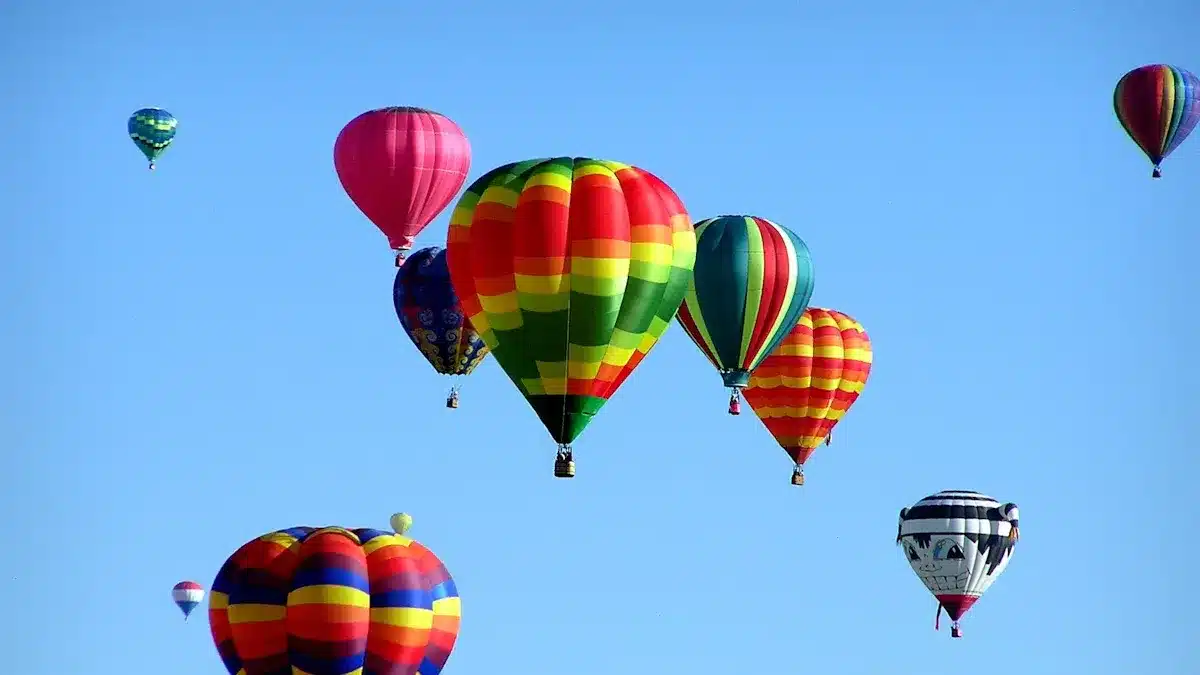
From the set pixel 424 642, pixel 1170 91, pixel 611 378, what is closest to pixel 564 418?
pixel 611 378

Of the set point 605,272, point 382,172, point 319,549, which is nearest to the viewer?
point 605,272

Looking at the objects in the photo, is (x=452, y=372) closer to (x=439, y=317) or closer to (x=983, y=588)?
(x=439, y=317)

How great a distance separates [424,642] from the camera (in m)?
52.6

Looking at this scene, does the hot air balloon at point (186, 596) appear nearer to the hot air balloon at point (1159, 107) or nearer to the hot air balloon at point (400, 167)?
the hot air balloon at point (400, 167)

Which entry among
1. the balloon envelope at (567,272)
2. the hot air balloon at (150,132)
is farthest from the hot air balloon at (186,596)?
the balloon envelope at (567,272)

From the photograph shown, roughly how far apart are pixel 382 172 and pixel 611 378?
30.1ft

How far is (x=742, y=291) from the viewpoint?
5631cm

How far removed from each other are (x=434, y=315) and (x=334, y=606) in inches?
336

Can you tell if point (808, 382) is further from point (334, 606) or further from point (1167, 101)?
point (334, 606)

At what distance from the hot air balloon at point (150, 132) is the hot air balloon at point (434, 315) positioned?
16099mm

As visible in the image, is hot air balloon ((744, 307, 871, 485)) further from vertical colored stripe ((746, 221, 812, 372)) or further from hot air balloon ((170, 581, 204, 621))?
hot air balloon ((170, 581, 204, 621))

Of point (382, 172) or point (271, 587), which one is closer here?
point (271, 587)

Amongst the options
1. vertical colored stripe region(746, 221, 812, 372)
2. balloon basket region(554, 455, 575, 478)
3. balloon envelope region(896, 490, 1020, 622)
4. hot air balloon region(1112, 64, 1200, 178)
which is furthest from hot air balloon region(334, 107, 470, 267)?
hot air balloon region(1112, 64, 1200, 178)

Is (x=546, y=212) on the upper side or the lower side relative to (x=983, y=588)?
upper
